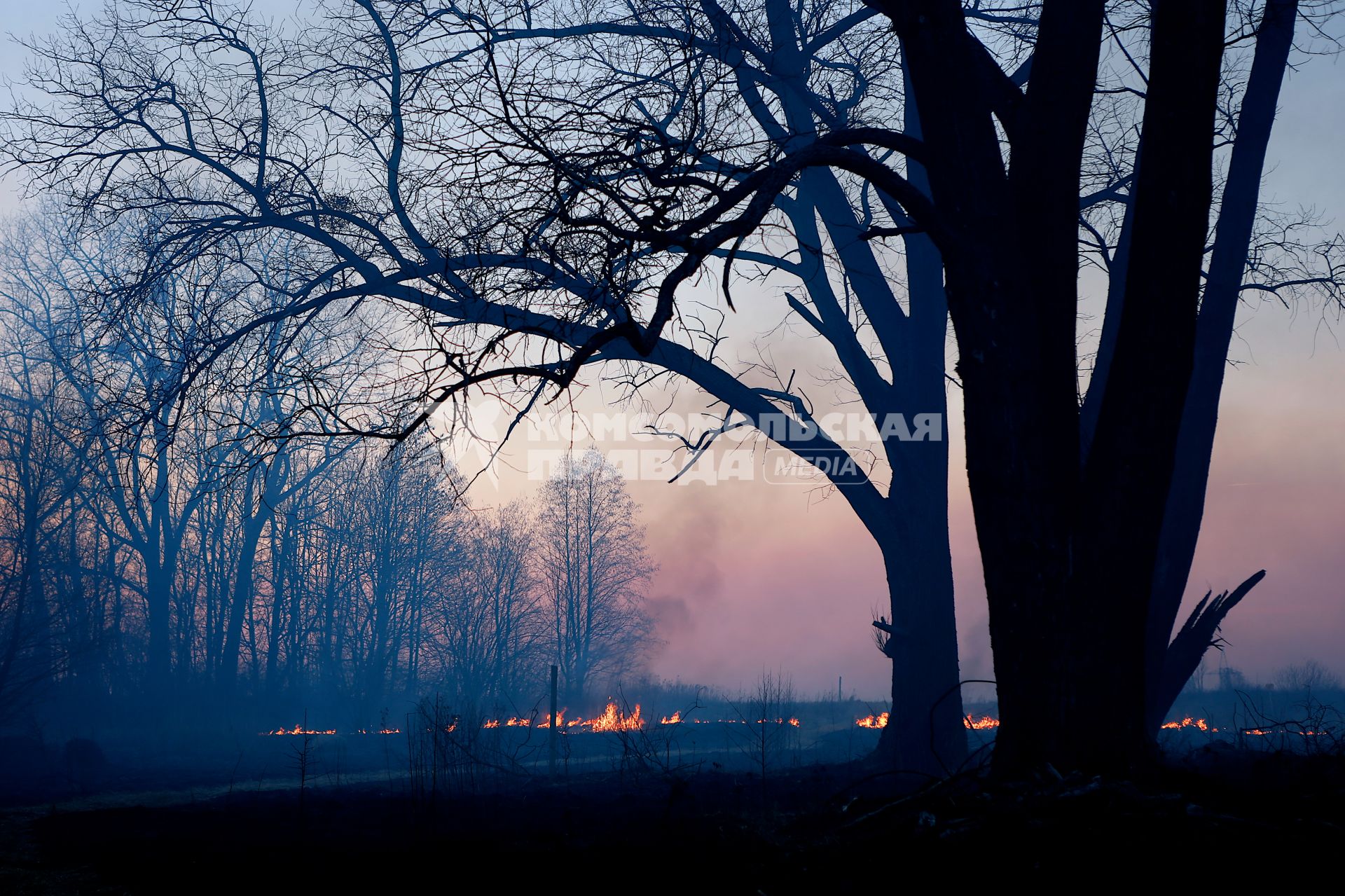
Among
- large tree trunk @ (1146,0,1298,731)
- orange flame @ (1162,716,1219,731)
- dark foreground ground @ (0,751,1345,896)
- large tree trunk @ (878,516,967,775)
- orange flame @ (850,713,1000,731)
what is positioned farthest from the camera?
orange flame @ (1162,716,1219,731)

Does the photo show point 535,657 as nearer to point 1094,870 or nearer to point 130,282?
point 130,282

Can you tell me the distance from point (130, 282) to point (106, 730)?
19728 mm

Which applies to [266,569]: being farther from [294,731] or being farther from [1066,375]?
[1066,375]

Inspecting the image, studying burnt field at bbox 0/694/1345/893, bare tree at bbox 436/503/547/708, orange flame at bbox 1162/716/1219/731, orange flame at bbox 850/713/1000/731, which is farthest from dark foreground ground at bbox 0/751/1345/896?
bare tree at bbox 436/503/547/708

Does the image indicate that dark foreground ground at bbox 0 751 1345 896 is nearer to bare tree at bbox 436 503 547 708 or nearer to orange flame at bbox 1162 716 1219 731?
orange flame at bbox 1162 716 1219 731

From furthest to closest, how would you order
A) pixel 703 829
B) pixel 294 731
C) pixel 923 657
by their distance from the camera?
1. pixel 294 731
2. pixel 923 657
3. pixel 703 829


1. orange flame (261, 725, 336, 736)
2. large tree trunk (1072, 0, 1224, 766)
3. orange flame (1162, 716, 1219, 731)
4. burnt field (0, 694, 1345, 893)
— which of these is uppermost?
large tree trunk (1072, 0, 1224, 766)

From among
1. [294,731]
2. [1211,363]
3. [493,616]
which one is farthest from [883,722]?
[493,616]

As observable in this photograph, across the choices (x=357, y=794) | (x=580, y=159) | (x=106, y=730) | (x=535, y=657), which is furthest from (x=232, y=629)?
(x=580, y=159)

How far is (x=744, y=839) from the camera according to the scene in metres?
5.41

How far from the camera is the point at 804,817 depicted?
5934mm

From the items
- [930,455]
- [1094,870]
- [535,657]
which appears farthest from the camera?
[535,657]

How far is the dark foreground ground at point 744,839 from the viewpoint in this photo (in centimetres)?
327

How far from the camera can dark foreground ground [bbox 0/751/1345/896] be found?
3266mm
